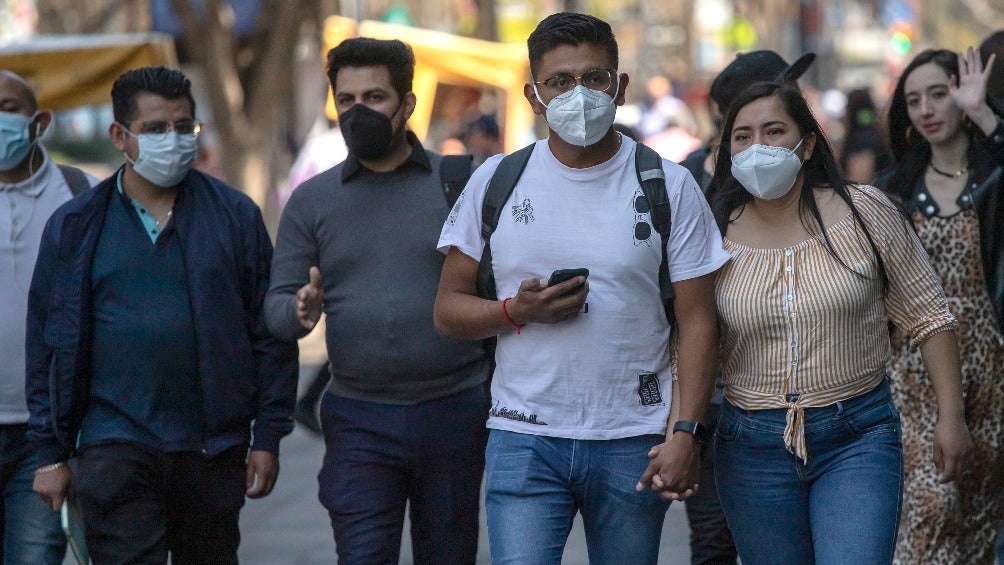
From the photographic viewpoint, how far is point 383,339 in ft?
15.4

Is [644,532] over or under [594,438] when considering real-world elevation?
under

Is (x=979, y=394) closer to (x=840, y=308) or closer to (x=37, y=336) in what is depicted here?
(x=840, y=308)

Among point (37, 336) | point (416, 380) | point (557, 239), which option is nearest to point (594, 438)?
point (557, 239)

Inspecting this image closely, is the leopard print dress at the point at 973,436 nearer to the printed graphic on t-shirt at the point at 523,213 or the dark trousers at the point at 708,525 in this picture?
the dark trousers at the point at 708,525

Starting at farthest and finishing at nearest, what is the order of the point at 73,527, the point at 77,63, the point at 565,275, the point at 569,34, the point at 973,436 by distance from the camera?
the point at 77,63, the point at 973,436, the point at 73,527, the point at 569,34, the point at 565,275

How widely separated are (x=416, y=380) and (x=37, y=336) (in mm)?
1166

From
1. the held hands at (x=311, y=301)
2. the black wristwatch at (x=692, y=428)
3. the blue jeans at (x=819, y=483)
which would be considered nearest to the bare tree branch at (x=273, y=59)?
the held hands at (x=311, y=301)

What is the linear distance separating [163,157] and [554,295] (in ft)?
5.19

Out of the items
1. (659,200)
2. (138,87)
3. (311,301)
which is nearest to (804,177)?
(659,200)

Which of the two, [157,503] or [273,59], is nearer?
[157,503]

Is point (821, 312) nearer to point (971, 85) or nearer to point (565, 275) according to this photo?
point (565, 275)

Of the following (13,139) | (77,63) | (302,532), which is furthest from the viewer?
(77,63)

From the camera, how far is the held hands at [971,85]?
5570 millimetres

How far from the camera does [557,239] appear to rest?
3953 millimetres
